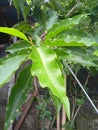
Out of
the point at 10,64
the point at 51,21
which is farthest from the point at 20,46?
the point at 51,21

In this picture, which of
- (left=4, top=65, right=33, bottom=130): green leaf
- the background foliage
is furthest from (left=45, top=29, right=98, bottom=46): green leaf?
(left=4, top=65, right=33, bottom=130): green leaf

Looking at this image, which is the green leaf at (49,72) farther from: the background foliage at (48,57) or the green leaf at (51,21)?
the green leaf at (51,21)

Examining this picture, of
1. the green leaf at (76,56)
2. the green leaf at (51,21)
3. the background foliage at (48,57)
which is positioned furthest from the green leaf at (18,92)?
the green leaf at (51,21)

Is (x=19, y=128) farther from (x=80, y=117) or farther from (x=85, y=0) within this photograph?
(x=85, y=0)

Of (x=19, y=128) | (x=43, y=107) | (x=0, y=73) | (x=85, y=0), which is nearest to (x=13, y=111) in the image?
(x=0, y=73)

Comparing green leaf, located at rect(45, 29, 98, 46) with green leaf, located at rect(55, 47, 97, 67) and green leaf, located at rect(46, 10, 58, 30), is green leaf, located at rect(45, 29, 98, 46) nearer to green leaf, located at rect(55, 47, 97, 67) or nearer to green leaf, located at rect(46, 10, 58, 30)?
green leaf, located at rect(55, 47, 97, 67)

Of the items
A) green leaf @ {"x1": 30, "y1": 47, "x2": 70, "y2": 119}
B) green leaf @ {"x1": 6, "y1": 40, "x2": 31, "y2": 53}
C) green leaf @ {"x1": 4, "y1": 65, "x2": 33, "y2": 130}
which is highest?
green leaf @ {"x1": 6, "y1": 40, "x2": 31, "y2": 53}
